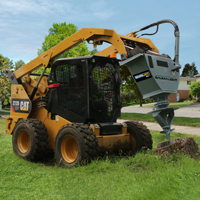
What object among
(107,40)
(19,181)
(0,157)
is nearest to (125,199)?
(19,181)

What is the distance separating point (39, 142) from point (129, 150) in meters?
2.16

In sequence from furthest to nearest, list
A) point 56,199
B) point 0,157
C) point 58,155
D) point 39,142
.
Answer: point 0,157 → point 39,142 → point 58,155 → point 56,199

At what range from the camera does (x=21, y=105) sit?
698 centimetres

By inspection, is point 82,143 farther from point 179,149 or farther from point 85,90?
point 179,149

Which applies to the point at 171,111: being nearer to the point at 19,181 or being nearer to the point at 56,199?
the point at 56,199

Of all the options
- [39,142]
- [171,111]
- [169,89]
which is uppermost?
[169,89]

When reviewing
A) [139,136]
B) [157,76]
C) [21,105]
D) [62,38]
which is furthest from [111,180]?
[62,38]

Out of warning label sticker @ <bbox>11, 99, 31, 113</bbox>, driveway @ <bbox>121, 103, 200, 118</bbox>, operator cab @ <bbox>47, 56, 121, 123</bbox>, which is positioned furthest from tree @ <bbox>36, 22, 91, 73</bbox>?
operator cab @ <bbox>47, 56, 121, 123</bbox>

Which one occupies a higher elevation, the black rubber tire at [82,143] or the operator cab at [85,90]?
the operator cab at [85,90]

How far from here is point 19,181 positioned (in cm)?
441

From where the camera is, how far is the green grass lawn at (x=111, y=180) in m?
3.48

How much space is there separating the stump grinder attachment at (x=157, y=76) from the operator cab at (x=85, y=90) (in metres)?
0.96

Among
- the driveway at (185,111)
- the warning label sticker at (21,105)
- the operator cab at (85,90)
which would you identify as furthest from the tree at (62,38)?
the operator cab at (85,90)

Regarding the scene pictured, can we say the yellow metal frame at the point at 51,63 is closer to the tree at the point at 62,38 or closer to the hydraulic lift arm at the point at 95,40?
the hydraulic lift arm at the point at 95,40
